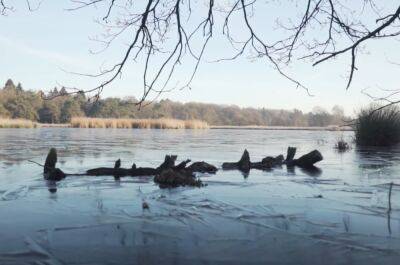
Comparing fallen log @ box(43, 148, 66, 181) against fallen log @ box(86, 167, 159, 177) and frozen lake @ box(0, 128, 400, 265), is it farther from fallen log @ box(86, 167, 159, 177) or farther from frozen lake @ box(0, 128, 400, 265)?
fallen log @ box(86, 167, 159, 177)

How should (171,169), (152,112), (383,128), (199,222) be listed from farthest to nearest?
(152,112) → (383,128) → (171,169) → (199,222)

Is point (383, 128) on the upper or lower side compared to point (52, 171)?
upper

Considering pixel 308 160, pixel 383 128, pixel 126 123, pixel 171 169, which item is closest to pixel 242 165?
pixel 308 160

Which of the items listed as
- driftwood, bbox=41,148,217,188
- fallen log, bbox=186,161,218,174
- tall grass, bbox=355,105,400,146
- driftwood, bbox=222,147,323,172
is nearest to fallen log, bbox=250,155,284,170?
driftwood, bbox=222,147,323,172

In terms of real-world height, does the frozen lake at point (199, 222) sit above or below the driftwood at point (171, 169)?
below

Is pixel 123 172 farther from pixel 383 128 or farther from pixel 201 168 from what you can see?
pixel 383 128

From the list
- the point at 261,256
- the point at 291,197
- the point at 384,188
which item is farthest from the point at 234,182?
the point at 261,256

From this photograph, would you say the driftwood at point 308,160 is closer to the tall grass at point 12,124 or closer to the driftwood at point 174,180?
the driftwood at point 174,180

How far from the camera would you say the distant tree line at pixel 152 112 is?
64.1 meters

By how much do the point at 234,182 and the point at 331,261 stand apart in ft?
15.7

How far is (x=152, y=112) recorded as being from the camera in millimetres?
78250

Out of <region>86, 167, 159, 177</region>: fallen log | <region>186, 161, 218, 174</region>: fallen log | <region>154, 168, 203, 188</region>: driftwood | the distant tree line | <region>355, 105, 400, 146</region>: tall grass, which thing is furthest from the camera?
the distant tree line

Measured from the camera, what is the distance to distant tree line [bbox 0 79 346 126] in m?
64.1

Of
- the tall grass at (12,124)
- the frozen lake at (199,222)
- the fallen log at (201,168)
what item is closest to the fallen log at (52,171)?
the frozen lake at (199,222)
